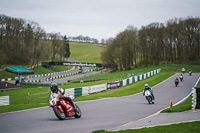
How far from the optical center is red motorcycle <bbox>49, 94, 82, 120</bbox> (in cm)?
1062

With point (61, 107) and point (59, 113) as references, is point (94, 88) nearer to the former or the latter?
point (61, 107)

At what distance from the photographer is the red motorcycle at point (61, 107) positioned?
1062 cm

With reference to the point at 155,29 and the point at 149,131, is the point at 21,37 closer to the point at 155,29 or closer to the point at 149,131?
the point at 155,29

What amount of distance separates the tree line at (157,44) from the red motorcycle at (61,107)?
63659mm

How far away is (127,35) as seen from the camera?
2997 inches

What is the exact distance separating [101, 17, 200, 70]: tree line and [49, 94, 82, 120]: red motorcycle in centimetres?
6366

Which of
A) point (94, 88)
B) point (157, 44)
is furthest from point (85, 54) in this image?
point (94, 88)

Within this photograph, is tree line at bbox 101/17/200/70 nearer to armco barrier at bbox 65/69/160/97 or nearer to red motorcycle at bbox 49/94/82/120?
armco barrier at bbox 65/69/160/97

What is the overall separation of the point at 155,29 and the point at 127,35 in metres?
13.1

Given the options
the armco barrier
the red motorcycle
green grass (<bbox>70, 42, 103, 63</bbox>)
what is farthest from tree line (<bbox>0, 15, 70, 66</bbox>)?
the red motorcycle

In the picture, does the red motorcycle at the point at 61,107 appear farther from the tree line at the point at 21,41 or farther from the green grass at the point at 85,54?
the green grass at the point at 85,54

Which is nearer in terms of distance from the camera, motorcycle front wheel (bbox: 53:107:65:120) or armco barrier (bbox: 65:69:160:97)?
motorcycle front wheel (bbox: 53:107:65:120)

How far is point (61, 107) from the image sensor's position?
11.1 m

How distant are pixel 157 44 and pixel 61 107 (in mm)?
76755
